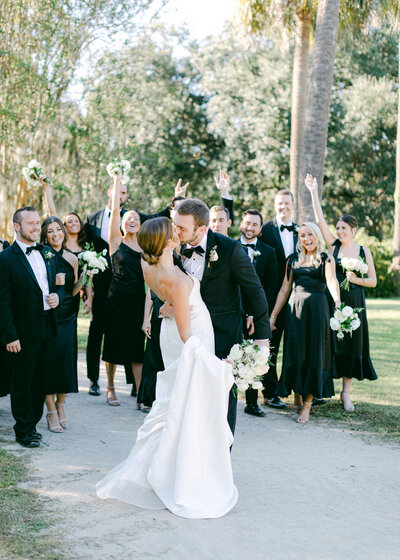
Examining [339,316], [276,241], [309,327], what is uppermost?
[276,241]

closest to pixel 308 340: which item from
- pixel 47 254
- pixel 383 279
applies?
pixel 47 254

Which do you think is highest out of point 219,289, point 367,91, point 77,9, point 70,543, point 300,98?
point 367,91

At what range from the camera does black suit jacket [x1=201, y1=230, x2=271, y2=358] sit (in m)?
4.83

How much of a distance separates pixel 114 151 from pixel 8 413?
625 inches

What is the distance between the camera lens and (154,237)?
4.23 meters

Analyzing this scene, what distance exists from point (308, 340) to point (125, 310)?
2.14 metres

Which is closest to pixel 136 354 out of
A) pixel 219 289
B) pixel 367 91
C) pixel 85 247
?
pixel 85 247

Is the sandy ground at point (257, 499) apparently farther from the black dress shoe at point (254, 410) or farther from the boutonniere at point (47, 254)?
the boutonniere at point (47, 254)

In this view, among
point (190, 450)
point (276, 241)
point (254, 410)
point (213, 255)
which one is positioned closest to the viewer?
point (190, 450)

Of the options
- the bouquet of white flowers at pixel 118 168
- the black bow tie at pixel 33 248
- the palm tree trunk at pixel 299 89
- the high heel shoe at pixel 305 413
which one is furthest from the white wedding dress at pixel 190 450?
the palm tree trunk at pixel 299 89

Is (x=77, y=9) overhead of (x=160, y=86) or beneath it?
beneath

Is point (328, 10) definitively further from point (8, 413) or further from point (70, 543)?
point (70, 543)

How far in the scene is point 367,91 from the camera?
26984 mm

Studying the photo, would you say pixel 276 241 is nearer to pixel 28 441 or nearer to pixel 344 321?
pixel 344 321
